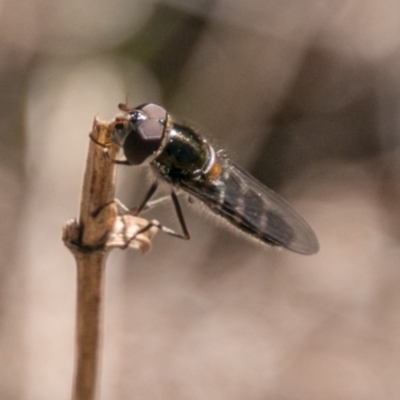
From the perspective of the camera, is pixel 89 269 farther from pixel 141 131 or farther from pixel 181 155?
pixel 181 155

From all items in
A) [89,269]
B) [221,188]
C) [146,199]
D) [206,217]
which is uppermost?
[206,217]

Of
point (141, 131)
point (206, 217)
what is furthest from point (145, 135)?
point (206, 217)

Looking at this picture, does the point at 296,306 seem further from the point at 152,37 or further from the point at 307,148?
the point at 152,37

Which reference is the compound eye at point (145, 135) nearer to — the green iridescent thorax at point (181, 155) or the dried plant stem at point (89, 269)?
the green iridescent thorax at point (181, 155)

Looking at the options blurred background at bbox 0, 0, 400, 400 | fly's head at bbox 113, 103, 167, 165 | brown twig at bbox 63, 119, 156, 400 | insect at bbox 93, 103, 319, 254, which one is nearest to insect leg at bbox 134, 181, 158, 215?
insect at bbox 93, 103, 319, 254

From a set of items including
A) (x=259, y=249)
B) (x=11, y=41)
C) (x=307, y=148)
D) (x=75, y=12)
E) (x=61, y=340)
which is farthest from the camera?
(x=307, y=148)

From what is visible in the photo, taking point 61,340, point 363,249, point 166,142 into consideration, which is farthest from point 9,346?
point 363,249
